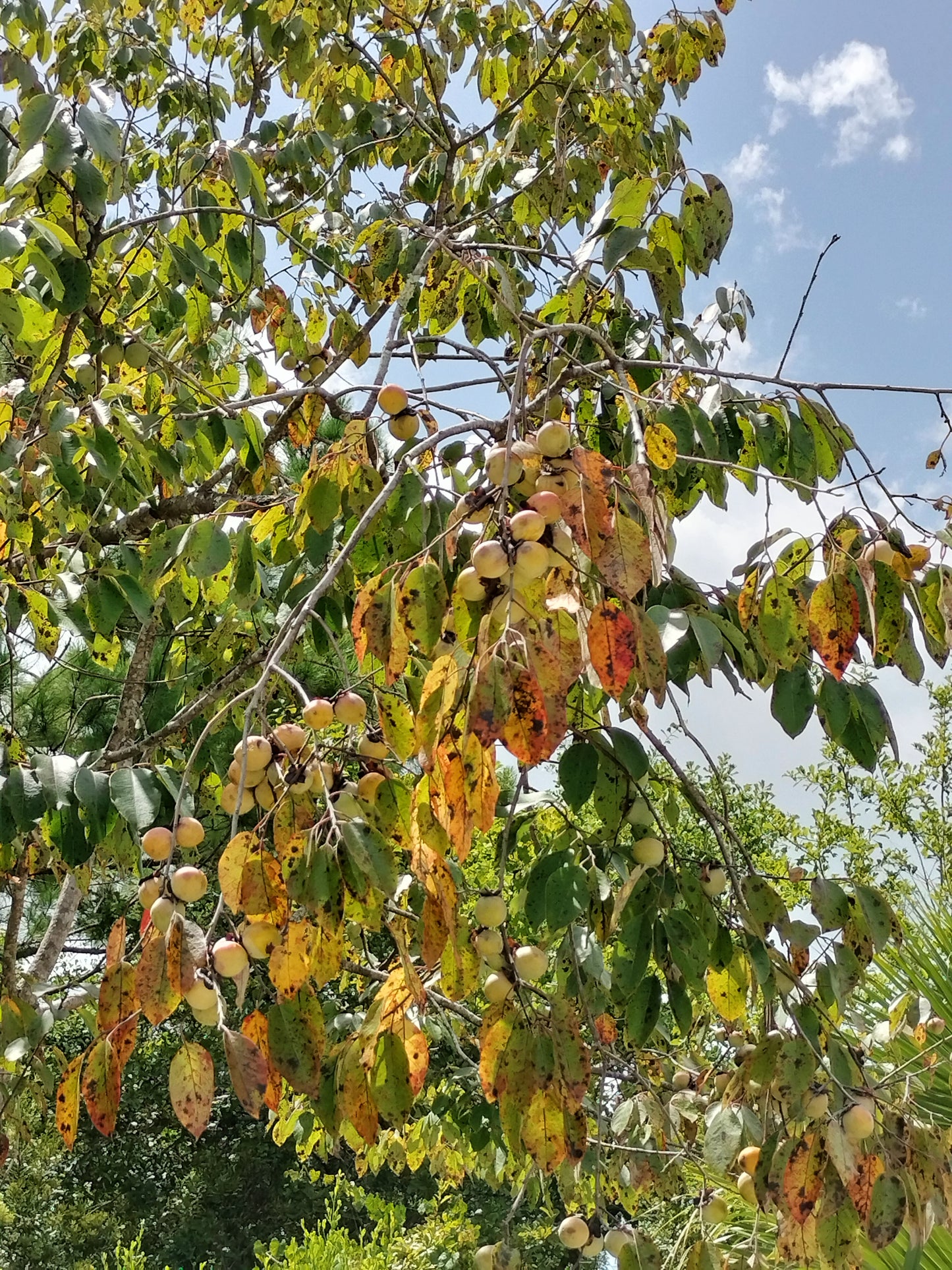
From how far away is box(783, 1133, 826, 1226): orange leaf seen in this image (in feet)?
3.42

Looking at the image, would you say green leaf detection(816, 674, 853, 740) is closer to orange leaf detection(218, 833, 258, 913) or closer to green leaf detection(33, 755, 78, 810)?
orange leaf detection(218, 833, 258, 913)

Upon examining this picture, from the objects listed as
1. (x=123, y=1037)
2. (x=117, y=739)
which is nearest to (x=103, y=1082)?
(x=123, y=1037)

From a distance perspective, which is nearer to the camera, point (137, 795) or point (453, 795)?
point (453, 795)

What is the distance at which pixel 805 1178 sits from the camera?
41.0 inches

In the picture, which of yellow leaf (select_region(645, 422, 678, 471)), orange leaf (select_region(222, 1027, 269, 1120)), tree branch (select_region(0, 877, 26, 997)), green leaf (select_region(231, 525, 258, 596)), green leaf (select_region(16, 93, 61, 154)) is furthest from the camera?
tree branch (select_region(0, 877, 26, 997))

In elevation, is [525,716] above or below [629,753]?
below

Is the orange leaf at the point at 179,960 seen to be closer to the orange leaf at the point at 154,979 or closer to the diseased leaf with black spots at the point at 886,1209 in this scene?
the orange leaf at the point at 154,979

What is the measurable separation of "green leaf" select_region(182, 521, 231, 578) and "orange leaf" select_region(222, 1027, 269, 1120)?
1.69 ft

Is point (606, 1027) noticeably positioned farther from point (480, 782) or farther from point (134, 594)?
point (480, 782)

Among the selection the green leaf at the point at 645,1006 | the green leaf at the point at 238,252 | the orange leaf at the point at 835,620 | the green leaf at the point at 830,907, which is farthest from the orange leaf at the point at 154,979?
the green leaf at the point at 238,252

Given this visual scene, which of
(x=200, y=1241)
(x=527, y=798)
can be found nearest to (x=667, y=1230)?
(x=527, y=798)

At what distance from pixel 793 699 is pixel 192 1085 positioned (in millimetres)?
681

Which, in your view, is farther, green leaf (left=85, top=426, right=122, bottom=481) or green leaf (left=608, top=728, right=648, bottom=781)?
green leaf (left=85, top=426, right=122, bottom=481)

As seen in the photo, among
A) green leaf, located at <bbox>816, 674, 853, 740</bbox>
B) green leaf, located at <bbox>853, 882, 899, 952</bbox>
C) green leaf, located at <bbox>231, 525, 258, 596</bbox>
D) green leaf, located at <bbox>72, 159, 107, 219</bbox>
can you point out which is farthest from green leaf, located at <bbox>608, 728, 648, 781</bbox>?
green leaf, located at <bbox>72, 159, 107, 219</bbox>
